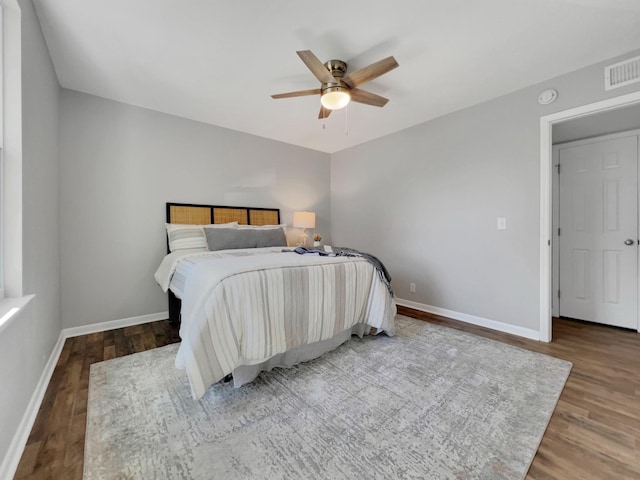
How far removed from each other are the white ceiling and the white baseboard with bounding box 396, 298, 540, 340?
2397mm

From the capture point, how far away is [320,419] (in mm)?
→ 1470

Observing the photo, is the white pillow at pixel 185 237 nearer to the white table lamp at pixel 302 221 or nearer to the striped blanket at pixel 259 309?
the striped blanket at pixel 259 309

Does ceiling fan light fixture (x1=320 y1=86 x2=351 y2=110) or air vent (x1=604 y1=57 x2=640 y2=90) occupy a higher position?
air vent (x1=604 y1=57 x2=640 y2=90)

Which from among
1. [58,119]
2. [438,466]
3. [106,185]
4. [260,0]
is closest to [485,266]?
[438,466]

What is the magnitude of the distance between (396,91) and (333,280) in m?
2.02

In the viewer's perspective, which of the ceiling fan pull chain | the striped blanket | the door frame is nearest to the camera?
the striped blanket

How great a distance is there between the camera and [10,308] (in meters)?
1.25

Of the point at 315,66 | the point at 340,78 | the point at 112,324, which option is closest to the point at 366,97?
the point at 340,78

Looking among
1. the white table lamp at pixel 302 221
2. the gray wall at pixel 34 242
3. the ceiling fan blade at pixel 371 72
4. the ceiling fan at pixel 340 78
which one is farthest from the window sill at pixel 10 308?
the white table lamp at pixel 302 221

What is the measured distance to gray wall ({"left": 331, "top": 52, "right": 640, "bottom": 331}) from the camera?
8.54ft

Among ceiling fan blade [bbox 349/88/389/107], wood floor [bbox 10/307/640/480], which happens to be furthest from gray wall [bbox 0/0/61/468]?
ceiling fan blade [bbox 349/88/389/107]

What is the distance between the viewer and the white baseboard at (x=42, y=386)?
115 centimetres

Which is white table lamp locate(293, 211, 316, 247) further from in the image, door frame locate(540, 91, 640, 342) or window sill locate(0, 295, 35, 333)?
window sill locate(0, 295, 35, 333)

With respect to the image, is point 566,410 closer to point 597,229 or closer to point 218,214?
point 597,229
